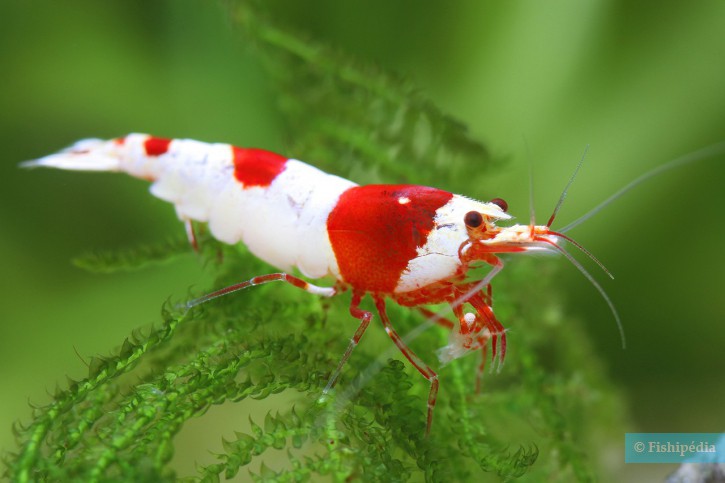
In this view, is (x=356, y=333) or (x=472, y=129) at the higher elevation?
(x=472, y=129)

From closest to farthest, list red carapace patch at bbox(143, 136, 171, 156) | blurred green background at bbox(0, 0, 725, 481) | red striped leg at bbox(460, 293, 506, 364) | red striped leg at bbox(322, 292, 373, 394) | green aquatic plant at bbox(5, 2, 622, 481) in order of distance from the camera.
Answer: green aquatic plant at bbox(5, 2, 622, 481), red striped leg at bbox(322, 292, 373, 394), red striped leg at bbox(460, 293, 506, 364), red carapace patch at bbox(143, 136, 171, 156), blurred green background at bbox(0, 0, 725, 481)

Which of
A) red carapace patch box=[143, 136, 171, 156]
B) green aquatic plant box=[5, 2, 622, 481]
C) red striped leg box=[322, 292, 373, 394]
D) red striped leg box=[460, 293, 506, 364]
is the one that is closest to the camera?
green aquatic plant box=[5, 2, 622, 481]

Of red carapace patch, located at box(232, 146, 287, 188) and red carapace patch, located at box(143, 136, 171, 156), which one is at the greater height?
red carapace patch, located at box(143, 136, 171, 156)

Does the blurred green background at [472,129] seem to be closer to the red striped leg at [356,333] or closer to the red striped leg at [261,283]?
the red striped leg at [261,283]

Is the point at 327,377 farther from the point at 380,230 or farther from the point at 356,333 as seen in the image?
the point at 380,230

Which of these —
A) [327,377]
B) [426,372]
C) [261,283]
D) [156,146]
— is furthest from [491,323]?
[156,146]

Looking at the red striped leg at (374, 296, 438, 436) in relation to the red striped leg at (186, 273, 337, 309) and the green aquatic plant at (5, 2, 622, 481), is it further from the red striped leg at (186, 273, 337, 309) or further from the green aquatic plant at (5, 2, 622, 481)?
the red striped leg at (186, 273, 337, 309)

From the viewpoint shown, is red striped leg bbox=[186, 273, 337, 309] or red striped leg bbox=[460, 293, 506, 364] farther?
red striped leg bbox=[186, 273, 337, 309]

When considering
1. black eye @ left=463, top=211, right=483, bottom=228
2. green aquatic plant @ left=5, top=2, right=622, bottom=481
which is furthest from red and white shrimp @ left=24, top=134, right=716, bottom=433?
green aquatic plant @ left=5, top=2, right=622, bottom=481
